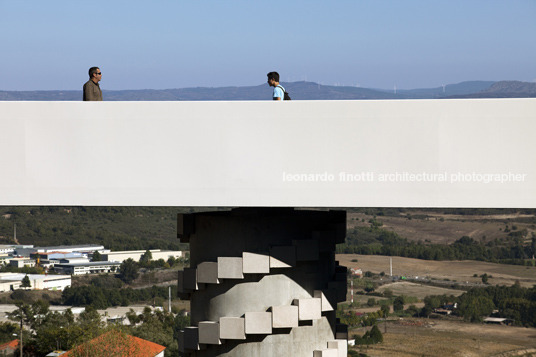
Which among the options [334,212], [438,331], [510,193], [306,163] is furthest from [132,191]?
[438,331]

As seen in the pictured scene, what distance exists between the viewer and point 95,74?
9.58 m

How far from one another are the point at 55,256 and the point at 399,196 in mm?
170474

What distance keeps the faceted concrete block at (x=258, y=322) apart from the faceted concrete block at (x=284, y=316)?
5 cm

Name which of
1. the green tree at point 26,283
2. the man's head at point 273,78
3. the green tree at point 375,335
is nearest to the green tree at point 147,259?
the green tree at point 26,283

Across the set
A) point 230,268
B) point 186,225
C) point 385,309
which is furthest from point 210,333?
point 385,309

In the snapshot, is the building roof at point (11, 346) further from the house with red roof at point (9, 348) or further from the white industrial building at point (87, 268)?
the white industrial building at point (87, 268)

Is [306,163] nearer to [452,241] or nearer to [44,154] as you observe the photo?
[44,154]

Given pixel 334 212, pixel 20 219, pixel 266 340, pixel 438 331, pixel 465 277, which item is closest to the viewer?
pixel 266 340

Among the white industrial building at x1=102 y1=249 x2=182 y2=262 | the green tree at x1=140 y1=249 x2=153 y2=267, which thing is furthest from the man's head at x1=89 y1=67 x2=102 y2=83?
the white industrial building at x1=102 y1=249 x2=182 y2=262

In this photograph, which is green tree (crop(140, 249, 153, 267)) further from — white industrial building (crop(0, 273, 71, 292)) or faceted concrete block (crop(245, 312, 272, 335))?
faceted concrete block (crop(245, 312, 272, 335))

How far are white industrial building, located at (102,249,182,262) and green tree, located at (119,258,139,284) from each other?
191 centimetres

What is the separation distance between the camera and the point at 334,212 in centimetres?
871

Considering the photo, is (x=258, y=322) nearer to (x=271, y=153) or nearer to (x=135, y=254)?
(x=271, y=153)

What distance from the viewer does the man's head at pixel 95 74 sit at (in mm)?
9412
